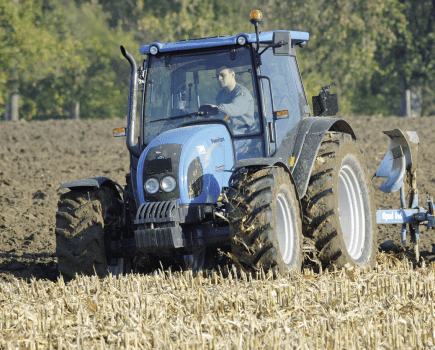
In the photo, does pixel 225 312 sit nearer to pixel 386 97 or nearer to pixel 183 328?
pixel 183 328

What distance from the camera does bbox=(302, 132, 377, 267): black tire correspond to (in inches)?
236

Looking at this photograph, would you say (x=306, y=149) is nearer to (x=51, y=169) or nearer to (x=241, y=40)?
(x=241, y=40)

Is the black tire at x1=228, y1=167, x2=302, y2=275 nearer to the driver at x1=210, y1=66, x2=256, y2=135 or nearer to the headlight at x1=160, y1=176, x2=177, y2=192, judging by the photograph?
the headlight at x1=160, y1=176, x2=177, y2=192

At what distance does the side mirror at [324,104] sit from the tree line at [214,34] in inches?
842

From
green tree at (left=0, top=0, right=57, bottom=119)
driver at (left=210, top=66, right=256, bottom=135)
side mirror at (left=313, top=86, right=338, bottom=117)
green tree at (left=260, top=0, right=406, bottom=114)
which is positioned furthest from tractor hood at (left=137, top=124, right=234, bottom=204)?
green tree at (left=260, top=0, right=406, bottom=114)

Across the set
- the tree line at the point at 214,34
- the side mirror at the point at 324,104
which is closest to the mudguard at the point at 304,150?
the side mirror at the point at 324,104

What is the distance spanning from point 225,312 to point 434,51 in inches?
1100

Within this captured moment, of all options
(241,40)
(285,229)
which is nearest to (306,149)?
(285,229)

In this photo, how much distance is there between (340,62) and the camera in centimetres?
2991

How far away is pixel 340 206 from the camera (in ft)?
23.2

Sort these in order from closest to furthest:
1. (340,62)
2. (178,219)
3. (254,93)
Result: (178,219) → (254,93) → (340,62)

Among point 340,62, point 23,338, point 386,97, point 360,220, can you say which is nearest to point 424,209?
point 360,220

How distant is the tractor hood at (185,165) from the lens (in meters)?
5.71

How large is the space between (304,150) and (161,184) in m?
1.47
